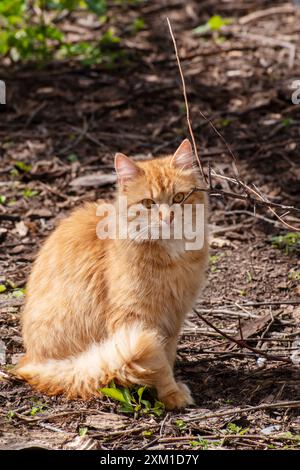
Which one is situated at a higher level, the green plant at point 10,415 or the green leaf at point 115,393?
the green leaf at point 115,393

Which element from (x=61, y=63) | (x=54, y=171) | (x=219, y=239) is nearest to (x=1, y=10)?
(x=61, y=63)

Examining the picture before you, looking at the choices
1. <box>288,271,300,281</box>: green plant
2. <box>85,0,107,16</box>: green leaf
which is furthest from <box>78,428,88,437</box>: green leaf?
<box>85,0,107,16</box>: green leaf

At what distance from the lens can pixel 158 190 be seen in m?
3.73

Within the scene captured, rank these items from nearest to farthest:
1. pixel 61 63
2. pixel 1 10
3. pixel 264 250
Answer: pixel 264 250
pixel 1 10
pixel 61 63

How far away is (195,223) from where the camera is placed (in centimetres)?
377

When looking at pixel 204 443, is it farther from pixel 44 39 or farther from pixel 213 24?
pixel 213 24

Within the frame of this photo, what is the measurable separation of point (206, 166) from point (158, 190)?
7.96 ft

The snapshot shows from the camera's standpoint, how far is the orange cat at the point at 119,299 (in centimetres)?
362

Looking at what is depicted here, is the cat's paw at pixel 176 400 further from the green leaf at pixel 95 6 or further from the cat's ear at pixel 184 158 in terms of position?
the green leaf at pixel 95 6

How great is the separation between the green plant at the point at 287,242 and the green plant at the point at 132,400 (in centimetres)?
187

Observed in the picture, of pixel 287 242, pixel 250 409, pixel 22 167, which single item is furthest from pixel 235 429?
A: pixel 22 167

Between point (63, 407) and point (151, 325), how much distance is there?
58cm

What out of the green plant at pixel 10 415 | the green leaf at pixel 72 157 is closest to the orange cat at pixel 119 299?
the green plant at pixel 10 415

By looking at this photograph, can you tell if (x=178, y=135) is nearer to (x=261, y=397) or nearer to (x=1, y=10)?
(x=1, y=10)
